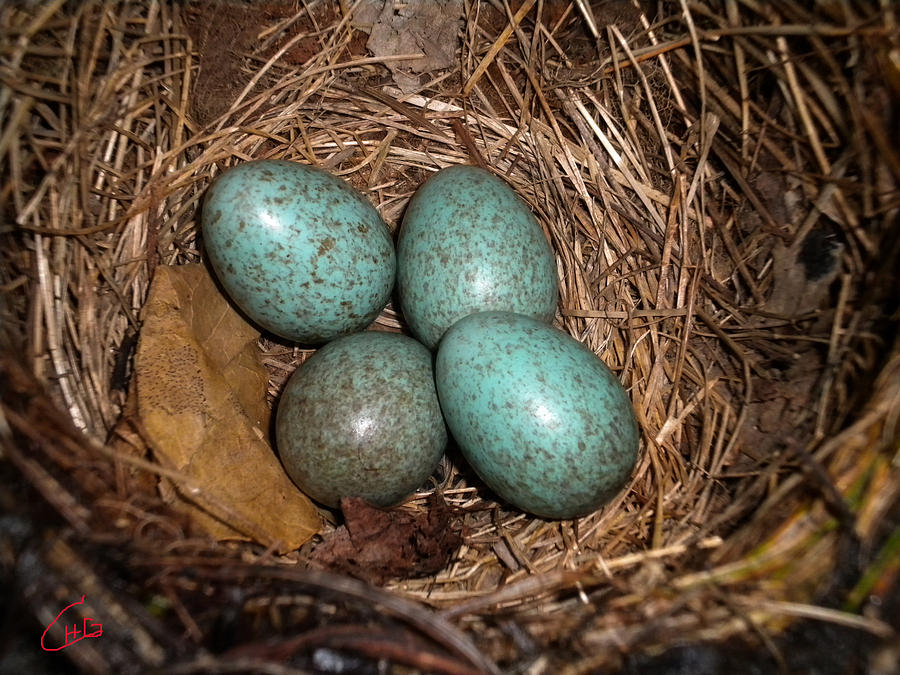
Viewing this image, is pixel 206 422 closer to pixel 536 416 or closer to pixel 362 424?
pixel 362 424

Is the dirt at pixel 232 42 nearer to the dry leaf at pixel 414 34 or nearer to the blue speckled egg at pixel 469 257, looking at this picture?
the dry leaf at pixel 414 34

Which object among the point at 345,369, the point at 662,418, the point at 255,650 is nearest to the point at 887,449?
the point at 662,418

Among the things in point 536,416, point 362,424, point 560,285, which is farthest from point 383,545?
point 560,285

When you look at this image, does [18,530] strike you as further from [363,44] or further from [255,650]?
[363,44]
